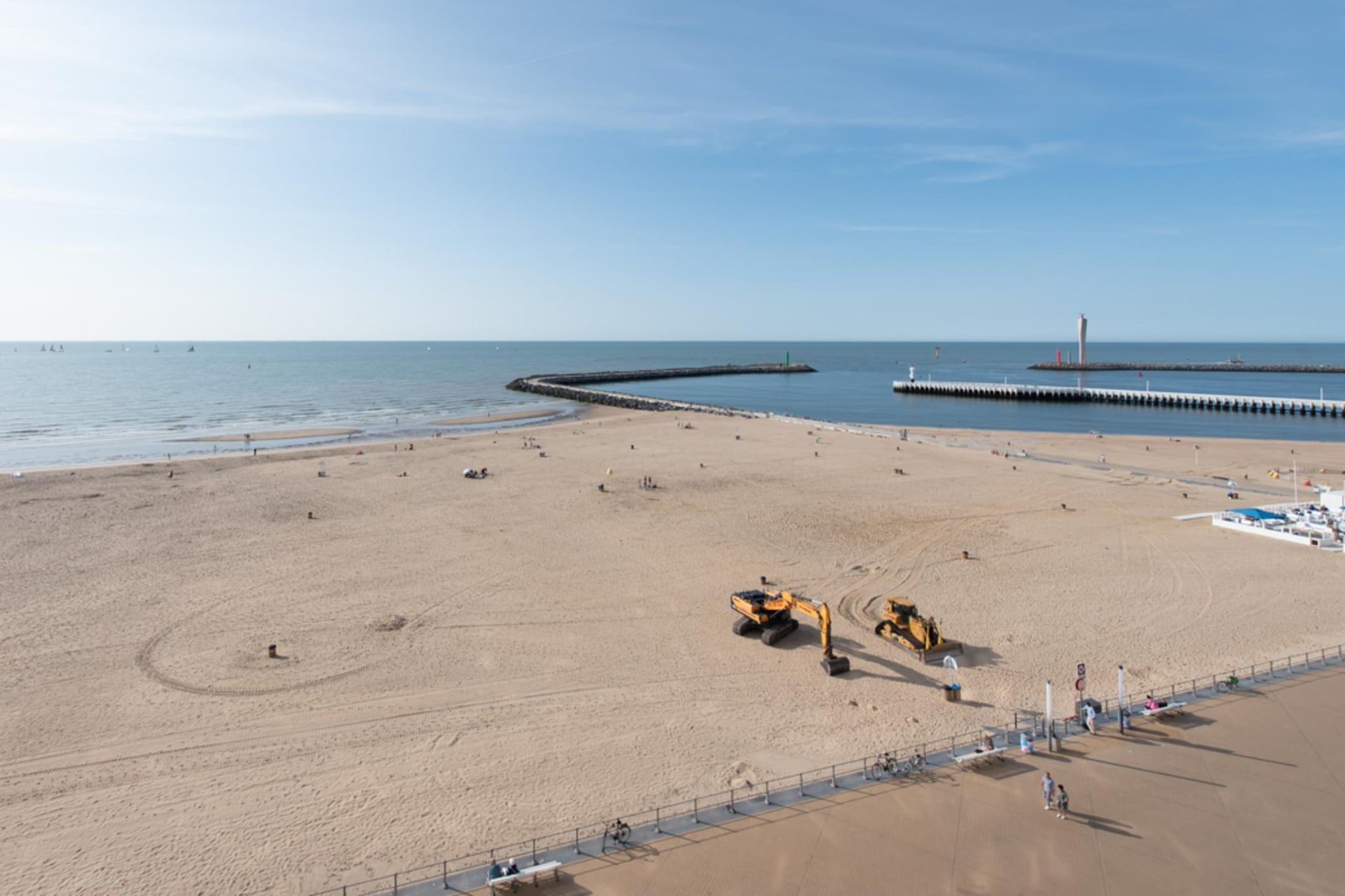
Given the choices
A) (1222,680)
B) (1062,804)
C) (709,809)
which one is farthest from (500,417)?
(1062,804)

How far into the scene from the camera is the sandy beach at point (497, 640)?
1412 cm

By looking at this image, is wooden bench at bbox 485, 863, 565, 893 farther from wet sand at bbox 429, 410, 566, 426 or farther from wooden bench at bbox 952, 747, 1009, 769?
wet sand at bbox 429, 410, 566, 426

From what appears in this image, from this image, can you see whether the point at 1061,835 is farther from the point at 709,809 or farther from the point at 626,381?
the point at 626,381

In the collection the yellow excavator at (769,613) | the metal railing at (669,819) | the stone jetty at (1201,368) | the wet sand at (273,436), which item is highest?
the stone jetty at (1201,368)

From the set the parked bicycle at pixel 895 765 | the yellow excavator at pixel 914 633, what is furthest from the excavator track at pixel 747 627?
the parked bicycle at pixel 895 765

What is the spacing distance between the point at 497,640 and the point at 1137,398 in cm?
10713

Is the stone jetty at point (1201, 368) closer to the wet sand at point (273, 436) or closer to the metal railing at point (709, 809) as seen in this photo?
the wet sand at point (273, 436)

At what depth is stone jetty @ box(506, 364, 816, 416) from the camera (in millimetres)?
93375

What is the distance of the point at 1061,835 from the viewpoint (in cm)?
1262

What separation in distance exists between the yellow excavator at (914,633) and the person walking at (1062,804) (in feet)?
23.2

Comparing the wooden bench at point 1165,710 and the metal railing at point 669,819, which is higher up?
the wooden bench at point 1165,710

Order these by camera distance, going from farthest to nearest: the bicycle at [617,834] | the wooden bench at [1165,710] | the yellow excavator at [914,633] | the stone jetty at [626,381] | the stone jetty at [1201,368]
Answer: the stone jetty at [1201,368] < the stone jetty at [626,381] < the yellow excavator at [914,633] < the wooden bench at [1165,710] < the bicycle at [617,834]

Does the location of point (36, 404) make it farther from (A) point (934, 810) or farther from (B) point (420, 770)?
(A) point (934, 810)

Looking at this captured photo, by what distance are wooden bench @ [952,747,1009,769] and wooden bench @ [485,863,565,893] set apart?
8471 millimetres
